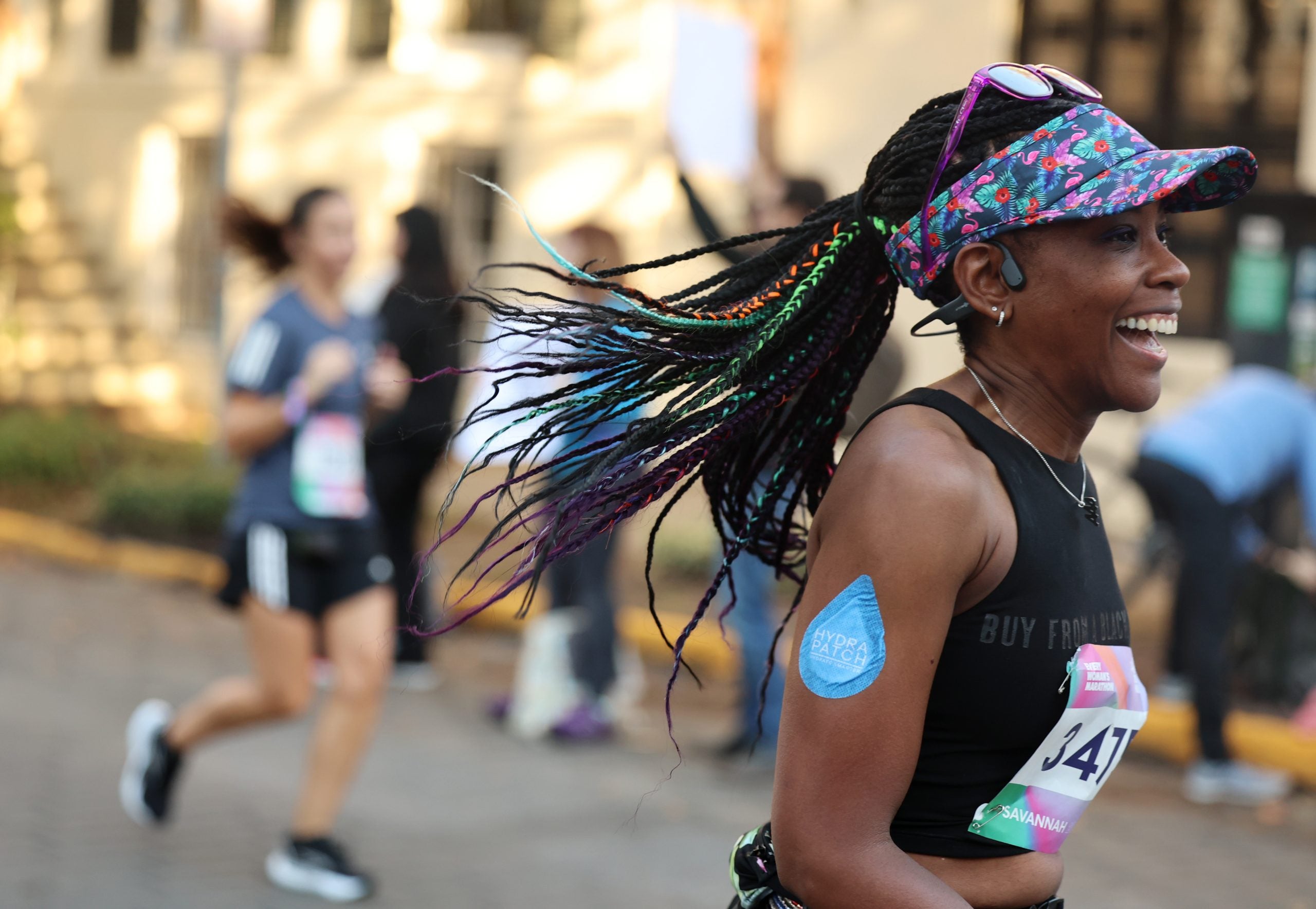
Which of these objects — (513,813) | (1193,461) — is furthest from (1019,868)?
(1193,461)

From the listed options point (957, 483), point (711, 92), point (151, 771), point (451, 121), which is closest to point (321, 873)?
point (151, 771)

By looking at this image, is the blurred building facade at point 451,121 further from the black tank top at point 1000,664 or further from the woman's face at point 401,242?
the black tank top at point 1000,664

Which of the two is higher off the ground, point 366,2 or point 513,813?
point 366,2

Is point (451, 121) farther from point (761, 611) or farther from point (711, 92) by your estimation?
point (761, 611)

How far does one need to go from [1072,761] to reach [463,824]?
4.02 metres

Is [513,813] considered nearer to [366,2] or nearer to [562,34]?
[562,34]

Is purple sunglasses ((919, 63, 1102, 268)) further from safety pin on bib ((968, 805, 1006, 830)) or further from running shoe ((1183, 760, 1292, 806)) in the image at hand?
running shoe ((1183, 760, 1292, 806))

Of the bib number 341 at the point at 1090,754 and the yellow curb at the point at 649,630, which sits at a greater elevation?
the bib number 341 at the point at 1090,754

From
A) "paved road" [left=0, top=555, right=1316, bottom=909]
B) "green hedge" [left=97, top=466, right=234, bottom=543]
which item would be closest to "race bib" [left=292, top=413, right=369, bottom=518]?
"paved road" [left=0, top=555, right=1316, bottom=909]

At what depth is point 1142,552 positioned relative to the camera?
8.62 m

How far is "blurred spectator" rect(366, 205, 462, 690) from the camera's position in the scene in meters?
7.29

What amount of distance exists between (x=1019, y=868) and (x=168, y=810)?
13.4ft

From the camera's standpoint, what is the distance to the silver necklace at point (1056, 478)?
2123 millimetres

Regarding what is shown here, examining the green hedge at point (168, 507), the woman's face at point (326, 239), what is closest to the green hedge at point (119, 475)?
the green hedge at point (168, 507)
